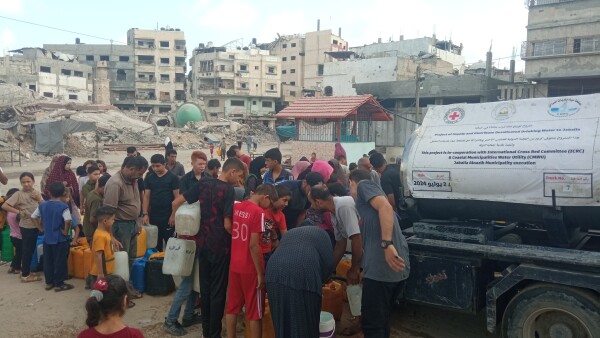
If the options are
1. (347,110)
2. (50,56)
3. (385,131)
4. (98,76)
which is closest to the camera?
(347,110)

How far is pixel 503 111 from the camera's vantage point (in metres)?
5.20

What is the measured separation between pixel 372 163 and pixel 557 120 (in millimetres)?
3870

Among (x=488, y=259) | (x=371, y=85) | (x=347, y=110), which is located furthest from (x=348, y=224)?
(x=371, y=85)

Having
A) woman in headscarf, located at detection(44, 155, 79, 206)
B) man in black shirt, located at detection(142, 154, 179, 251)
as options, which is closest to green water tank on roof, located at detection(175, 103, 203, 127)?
woman in headscarf, located at detection(44, 155, 79, 206)

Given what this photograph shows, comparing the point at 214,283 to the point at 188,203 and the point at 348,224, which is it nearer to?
the point at 188,203

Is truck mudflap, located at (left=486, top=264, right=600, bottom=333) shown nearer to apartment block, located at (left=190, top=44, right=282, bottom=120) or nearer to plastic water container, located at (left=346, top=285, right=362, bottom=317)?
plastic water container, located at (left=346, top=285, right=362, bottom=317)

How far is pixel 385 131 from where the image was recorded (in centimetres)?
3528

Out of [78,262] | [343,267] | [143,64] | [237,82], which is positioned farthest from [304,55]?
[343,267]

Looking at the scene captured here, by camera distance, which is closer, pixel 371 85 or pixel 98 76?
pixel 371 85

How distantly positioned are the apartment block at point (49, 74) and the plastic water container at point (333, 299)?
60.7 metres

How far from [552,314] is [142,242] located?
5280 mm

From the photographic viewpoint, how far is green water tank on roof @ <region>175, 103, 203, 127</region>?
51.2m

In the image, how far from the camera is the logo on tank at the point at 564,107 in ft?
15.6

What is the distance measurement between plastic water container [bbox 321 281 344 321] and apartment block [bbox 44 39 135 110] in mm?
68649
